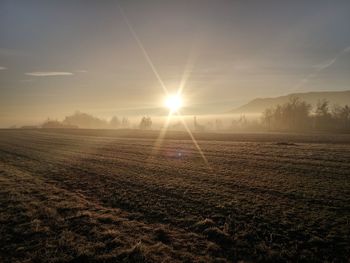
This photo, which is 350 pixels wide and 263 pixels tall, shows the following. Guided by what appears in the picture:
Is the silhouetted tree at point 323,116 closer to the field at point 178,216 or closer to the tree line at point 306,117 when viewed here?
the tree line at point 306,117

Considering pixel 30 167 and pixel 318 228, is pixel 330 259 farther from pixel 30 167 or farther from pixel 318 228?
pixel 30 167

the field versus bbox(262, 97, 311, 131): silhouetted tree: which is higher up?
bbox(262, 97, 311, 131): silhouetted tree

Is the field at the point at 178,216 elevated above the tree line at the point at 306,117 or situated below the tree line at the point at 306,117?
below

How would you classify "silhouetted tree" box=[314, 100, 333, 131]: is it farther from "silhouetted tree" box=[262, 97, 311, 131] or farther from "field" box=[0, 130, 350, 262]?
"field" box=[0, 130, 350, 262]

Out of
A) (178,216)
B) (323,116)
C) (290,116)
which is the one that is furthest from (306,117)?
(178,216)

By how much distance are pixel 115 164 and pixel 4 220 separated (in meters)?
12.5

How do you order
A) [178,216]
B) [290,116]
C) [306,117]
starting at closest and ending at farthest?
[178,216] < [306,117] < [290,116]

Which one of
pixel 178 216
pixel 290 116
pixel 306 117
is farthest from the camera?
pixel 290 116

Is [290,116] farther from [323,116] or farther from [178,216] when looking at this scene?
[178,216]

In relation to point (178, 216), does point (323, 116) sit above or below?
above

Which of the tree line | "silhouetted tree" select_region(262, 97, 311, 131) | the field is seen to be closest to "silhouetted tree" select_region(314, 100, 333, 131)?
the tree line

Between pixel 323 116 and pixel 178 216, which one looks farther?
pixel 323 116

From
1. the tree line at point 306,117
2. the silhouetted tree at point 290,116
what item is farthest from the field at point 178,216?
the silhouetted tree at point 290,116

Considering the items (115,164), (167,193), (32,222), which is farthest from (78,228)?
(115,164)
